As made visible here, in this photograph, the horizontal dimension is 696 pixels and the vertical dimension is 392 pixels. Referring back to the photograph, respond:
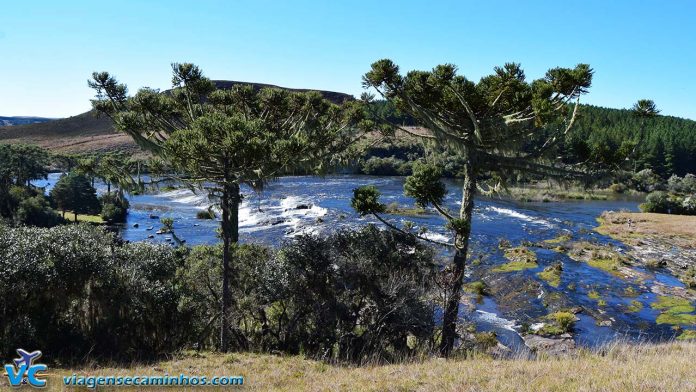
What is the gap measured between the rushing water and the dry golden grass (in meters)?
2.19

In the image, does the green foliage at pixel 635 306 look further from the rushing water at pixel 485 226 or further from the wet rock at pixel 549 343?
the wet rock at pixel 549 343

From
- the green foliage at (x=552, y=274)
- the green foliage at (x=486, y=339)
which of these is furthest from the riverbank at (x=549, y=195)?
the green foliage at (x=486, y=339)

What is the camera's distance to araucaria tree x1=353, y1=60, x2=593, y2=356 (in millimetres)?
13414

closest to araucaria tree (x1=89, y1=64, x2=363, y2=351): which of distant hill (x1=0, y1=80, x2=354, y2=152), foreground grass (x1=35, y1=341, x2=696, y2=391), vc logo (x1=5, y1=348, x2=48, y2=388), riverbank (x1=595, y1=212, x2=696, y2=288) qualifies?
foreground grass (x1=35, y1=341, x2=696, y2=391)

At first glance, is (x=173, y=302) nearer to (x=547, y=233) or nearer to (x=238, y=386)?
(x=238, y=386)

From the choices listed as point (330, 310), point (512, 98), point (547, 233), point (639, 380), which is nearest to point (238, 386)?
point (330, 310)

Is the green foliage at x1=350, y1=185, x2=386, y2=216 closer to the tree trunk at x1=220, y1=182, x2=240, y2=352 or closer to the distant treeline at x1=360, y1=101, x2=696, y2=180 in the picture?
the tree trunk at x1=220, y1=182, x2=240, y2=352

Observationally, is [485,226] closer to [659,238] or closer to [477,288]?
[659,238]

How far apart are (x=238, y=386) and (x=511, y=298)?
23.8 m

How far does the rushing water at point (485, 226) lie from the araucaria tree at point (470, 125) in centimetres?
586

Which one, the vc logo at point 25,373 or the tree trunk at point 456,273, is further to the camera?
the tree trunk at point 456,273

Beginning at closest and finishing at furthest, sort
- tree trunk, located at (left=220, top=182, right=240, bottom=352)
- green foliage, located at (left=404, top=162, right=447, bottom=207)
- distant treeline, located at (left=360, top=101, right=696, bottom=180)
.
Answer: green foliage, located at (left=404, top=162, right=447, bottom=207)
tree trunk, located at (left=220, top=182, right=240, bottom=352)
distant treeline, located at (left=360, top=101, right=696, bottom=180)

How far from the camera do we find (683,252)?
4278 cm

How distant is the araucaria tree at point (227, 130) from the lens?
1300cm
